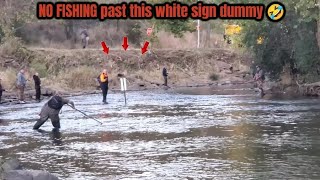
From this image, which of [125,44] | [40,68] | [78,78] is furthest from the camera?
[125,44]

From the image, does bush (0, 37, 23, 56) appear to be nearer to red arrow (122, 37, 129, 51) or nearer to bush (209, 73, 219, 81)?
red arrow (122, 37, 129, 51)

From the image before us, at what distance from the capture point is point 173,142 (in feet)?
69.4

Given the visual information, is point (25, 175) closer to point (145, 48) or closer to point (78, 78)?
point (78, 78)

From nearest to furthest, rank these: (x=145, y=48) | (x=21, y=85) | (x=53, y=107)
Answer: (x=53, y=107)
(x=21, y=85)
(x=145, y=48)

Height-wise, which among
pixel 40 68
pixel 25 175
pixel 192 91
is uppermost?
pixel 40 68

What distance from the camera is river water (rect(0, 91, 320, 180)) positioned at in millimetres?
16266

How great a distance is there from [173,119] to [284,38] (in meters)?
17.9

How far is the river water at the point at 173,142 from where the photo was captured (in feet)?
53.4

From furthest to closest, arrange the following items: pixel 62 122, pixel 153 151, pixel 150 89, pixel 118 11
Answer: pixel 150 89 < pixel 118 11 < pixel 62 122 < pixel 153 151

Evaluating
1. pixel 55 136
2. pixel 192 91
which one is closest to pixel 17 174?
pixel 55 136

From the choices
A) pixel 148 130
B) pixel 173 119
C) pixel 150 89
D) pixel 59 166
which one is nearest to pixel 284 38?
pixel 150 89

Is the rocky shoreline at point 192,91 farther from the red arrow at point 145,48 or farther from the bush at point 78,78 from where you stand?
the red arrow at point 145,48

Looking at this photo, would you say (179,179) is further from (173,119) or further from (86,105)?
(86,105)

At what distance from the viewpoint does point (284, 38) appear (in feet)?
145
